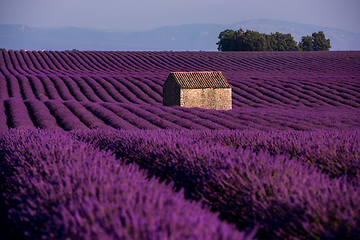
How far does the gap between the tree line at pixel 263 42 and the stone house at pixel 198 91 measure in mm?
51212

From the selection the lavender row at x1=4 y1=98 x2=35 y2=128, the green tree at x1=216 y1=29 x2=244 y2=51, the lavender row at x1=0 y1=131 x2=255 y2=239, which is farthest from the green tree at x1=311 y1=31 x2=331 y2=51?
the lavender row at x1=0 y1=131 x2=255 y2=239

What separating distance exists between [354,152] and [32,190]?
195 inches

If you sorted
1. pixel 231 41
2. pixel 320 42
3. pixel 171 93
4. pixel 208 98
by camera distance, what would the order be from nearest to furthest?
1. pixel 208 98
2. pixel 171 93
3. pixel 231 41
4. pixel 320 42

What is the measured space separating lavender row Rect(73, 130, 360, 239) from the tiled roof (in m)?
16.4

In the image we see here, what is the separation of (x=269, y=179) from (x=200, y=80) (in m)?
20.3

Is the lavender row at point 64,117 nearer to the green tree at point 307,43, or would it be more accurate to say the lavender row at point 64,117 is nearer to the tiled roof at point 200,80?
the tiled roof at point 200,80

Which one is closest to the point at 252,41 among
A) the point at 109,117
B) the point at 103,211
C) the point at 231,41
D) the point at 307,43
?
the point at 231,41

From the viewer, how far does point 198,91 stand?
23156mm

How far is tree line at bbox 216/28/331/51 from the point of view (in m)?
71.8

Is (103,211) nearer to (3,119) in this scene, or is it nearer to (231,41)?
(3,119)

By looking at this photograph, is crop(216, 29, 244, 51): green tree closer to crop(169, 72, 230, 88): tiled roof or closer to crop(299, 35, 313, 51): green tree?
crop(299, 35, 313, 51): green tree

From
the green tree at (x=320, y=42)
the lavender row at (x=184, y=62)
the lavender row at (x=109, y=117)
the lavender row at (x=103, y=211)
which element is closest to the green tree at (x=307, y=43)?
the green tree at (x=320, y=42)

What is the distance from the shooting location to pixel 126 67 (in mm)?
44688

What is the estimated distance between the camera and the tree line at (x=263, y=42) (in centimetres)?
7175
